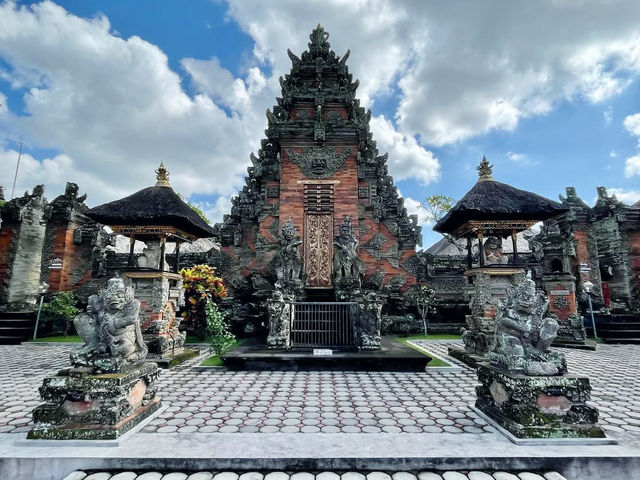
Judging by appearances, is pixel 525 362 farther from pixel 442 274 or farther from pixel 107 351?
pixel 442 274

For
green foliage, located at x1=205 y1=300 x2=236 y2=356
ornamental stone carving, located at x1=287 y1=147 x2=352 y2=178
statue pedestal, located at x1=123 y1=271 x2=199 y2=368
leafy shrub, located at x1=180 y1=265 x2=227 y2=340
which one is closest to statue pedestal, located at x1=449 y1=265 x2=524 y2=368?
green foliage, located at x1=205 y1=300 x2=236 y2=356

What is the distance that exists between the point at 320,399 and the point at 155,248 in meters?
6.88

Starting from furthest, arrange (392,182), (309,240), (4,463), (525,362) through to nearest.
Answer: (392,182), (309,240), (525,362), (4,463)

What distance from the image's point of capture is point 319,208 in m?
13.2

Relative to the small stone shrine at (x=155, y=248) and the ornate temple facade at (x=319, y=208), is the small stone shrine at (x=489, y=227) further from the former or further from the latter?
the small stone shrine at (x=155, y=248)

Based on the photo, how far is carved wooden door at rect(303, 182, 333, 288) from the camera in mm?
12648

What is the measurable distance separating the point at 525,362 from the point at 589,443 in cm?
92

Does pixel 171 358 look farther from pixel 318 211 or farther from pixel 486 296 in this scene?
pixel 486 296

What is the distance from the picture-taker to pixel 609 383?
6344mm

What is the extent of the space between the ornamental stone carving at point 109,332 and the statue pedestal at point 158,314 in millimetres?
4276

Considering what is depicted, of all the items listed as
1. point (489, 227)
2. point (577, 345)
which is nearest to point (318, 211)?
point (489, 227)

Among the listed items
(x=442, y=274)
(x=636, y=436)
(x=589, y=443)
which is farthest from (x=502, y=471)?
(x=442, y=274)

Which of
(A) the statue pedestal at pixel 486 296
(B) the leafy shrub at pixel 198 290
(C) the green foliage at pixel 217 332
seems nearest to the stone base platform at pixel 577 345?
(A) the statue pedestal at pixel 486 296

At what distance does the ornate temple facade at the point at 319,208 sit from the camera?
42.0 ft
